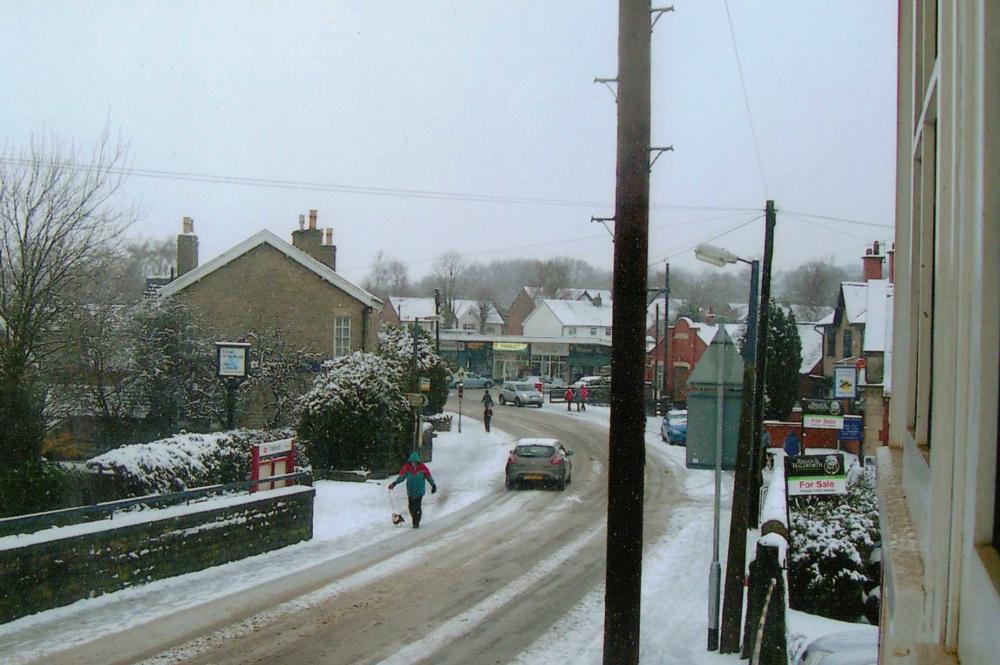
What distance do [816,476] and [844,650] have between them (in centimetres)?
1018

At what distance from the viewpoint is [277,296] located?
33750mm

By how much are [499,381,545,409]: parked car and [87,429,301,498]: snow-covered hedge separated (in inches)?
1395

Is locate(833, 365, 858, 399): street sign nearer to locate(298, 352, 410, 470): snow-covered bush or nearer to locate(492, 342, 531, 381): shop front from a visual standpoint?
locate(298, 352, 410, 470): snow-covered bush

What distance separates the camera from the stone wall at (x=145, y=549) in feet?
36.4

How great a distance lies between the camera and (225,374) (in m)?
20.9

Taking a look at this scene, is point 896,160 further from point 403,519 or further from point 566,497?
point 566,497

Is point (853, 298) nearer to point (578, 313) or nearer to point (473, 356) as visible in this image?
point (473, 356)

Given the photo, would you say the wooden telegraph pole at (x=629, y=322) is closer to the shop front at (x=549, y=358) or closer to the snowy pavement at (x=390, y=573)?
the snowy pavement at (x=390, y=573)

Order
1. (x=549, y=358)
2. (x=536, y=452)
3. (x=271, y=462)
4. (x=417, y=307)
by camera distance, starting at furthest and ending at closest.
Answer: (x=417, y=307), (x=549, y=358), (x=536, y=452), (x=271, y=462)

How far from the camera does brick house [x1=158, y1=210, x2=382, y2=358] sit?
3288 centimetres

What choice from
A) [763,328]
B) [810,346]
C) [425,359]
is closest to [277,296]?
[425,359]

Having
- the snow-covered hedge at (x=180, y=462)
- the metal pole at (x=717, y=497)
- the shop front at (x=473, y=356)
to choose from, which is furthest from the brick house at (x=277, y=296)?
the shop front at (x=473, y=356)

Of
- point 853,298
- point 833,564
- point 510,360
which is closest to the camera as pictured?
point 833,564

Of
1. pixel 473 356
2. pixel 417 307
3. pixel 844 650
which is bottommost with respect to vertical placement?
pixel 473 356
